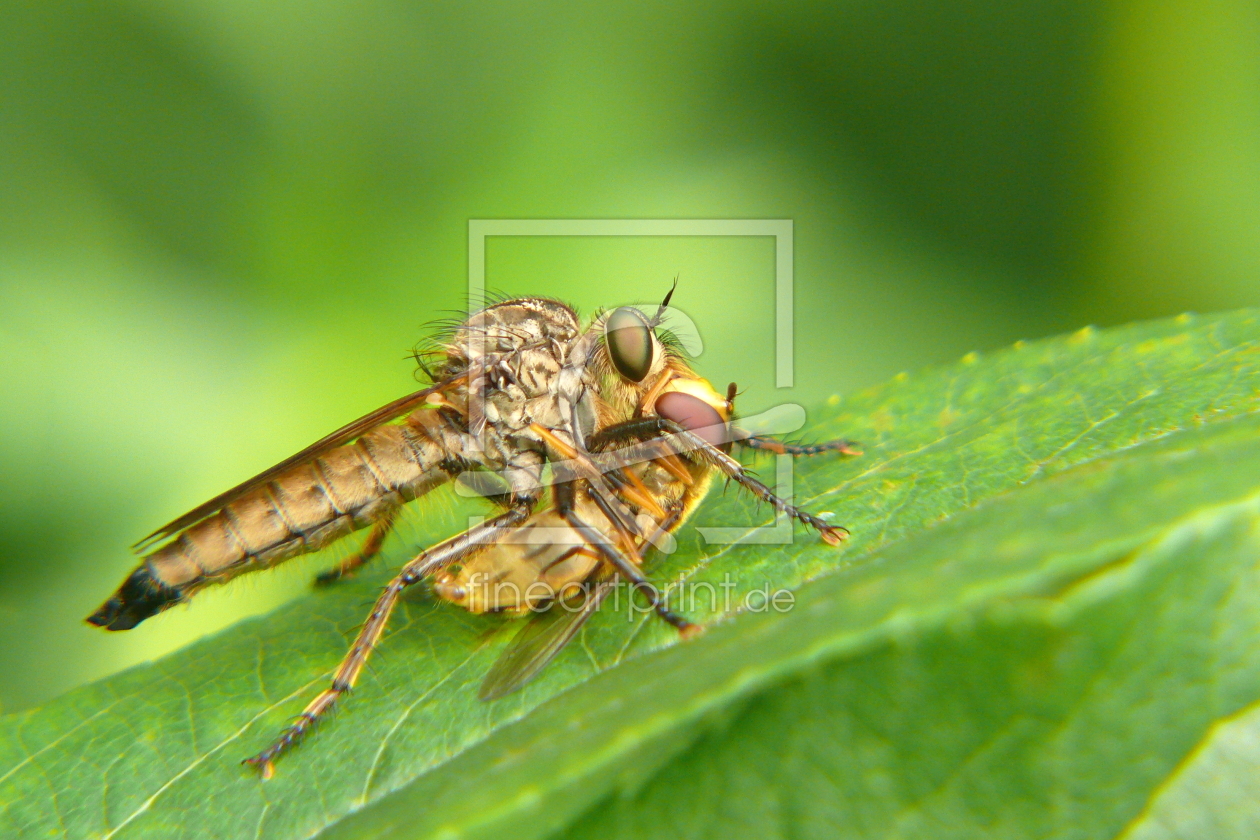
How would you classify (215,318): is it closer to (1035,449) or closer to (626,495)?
(626,495)

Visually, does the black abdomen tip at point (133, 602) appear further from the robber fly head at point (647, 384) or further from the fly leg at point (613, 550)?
the robber fly head at point (647, 384)

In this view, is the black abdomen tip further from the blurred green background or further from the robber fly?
the blurred green background

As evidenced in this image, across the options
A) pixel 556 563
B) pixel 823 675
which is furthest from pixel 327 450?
pixel 823 675

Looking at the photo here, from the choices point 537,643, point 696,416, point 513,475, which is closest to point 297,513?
point 513,475

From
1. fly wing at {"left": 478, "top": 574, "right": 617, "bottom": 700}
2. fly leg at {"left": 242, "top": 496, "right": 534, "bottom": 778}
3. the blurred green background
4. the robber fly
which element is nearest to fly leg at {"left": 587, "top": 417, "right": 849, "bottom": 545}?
the robber fly

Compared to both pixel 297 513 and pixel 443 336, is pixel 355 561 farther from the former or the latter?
pixel 443 336

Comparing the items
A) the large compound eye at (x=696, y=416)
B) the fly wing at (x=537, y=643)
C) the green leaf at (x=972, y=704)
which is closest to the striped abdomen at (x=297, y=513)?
the large compound eye at (x=696, y=416)

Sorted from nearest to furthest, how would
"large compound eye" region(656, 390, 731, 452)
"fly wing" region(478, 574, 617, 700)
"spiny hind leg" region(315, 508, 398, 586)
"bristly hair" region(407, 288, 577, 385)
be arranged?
"fly wing" region(478, 574, 617, 700) → "large compound eye" region(656, 390, 731, 452) → "bristly hair" region(407, 288, 577, 385) → "spiny hind leg" region(315, 508, 398, 586)
